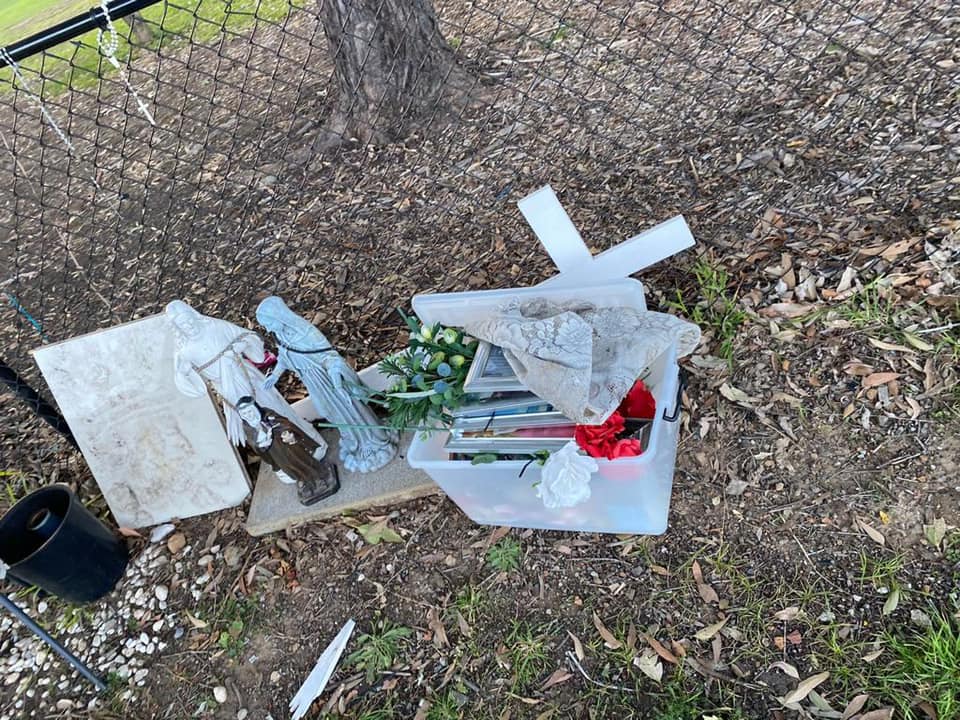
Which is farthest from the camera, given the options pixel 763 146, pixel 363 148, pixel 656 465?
pixel 363 148

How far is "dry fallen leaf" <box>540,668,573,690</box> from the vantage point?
2025 mm

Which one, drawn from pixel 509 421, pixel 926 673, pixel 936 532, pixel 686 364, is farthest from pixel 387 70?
pixel 926 673

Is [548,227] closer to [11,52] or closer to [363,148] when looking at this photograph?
[11,52]

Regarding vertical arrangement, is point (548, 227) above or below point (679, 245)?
above

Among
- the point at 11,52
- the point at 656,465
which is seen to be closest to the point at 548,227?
the point at 656,465

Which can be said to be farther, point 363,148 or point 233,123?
point 233,123

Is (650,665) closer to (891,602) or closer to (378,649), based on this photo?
(891,602)

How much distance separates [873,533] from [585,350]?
1034 mm

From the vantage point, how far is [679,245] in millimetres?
2215

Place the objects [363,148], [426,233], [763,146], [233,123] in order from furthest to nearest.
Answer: [233,123], [363,148], [426,233], [763,146]

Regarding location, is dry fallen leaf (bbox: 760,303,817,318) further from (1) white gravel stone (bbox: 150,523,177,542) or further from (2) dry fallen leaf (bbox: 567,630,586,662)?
(1) white gravel stone (bbox: 150,523,177,542)

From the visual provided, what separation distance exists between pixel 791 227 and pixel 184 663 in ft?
9.25

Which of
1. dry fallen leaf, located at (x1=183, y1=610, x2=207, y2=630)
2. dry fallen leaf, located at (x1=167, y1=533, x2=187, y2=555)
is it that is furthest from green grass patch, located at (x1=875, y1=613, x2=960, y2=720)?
dry fallen leaf, located at (x1=167, y1=533, x2=187, y2=555)

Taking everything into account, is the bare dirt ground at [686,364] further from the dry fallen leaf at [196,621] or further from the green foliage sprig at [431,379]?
the green foliage sprig at [431,379]
